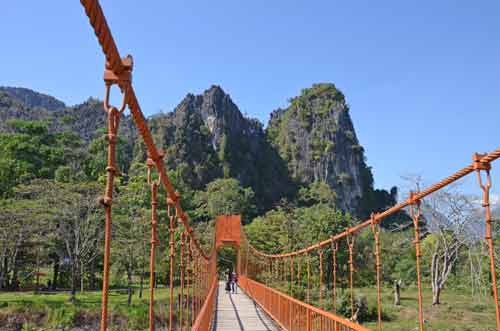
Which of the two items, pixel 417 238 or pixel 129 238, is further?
pixel 129 238

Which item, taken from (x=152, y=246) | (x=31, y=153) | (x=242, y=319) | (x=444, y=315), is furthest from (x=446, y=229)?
(x=31, y=153)

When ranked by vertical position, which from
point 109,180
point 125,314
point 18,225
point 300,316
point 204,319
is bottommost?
point 125,314

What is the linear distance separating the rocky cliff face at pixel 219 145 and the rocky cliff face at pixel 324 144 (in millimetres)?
4450

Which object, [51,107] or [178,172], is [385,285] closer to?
[178,172]

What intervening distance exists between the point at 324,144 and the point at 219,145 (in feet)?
63.4

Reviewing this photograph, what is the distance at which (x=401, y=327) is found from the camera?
1260cm

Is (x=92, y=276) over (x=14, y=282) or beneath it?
over

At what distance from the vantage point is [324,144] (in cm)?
7794

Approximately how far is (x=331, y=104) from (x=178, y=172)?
111 feet

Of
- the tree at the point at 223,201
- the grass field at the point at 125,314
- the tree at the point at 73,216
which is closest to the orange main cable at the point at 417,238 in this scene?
the grass field at the point at 125,314

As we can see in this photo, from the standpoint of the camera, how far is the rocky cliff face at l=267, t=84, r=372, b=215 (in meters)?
76.8

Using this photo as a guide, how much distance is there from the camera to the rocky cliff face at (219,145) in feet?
202

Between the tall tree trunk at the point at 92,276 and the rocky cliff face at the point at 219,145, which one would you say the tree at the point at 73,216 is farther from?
the rocky cliff face at the point at 219,145

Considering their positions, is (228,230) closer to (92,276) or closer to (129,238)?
(92,276)
